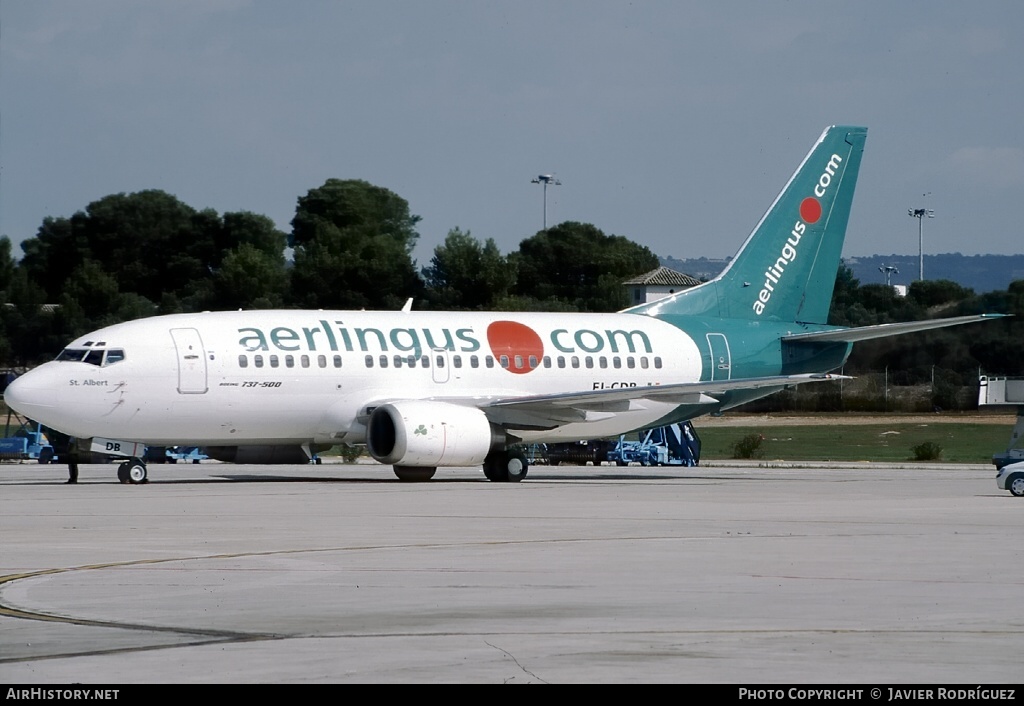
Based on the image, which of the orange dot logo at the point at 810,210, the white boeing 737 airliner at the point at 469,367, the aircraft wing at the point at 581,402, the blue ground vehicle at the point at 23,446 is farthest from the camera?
the blue ground vehicle at the point at 23,446

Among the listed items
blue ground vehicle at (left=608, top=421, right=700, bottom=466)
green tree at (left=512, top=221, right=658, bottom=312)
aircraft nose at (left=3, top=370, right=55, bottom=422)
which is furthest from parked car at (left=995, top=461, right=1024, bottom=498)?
green tree at (left=512, top=221, right=658, bottom=312)

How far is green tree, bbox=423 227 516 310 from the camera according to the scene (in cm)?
11588

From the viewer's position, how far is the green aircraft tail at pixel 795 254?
47625mm

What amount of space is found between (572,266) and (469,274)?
66.8 ft

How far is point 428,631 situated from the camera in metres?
13.2

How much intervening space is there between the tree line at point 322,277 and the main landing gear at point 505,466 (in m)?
41.0

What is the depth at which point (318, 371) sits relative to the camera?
3981 centimetres

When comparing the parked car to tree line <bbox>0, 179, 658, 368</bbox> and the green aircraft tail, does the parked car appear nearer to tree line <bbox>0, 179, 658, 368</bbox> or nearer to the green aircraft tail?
the green aircraft tail

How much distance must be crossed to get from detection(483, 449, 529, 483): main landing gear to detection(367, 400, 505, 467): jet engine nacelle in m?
1.17

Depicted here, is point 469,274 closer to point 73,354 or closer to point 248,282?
point 248,282

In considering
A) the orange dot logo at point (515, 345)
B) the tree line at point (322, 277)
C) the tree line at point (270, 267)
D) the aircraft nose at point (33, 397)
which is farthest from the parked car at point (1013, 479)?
the tree line at point (270, 267)

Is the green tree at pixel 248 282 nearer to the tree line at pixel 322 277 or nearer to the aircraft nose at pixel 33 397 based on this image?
the tree line at pixel 322 277

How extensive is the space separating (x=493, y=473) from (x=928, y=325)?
12348 millimetres

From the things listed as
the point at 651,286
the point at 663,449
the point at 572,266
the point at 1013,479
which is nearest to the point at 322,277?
the point at 572,266
